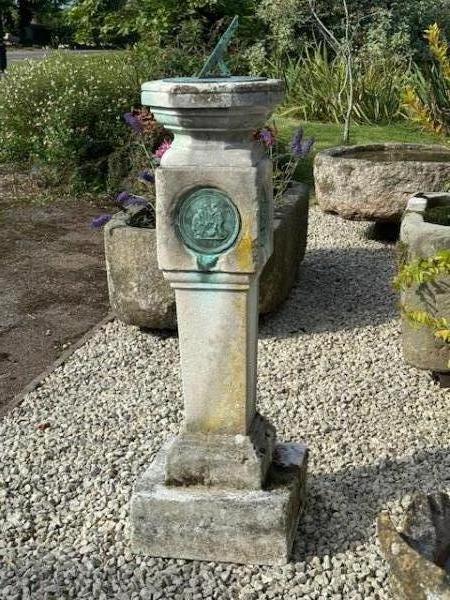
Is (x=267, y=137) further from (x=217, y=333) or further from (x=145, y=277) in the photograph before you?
(x=217, y=333)

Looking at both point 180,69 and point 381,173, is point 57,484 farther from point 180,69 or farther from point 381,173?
point 180,69

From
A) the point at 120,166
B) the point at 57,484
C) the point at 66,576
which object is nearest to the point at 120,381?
the point at 57,484

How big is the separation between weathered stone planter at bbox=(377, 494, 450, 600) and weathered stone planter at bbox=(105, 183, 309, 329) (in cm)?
244

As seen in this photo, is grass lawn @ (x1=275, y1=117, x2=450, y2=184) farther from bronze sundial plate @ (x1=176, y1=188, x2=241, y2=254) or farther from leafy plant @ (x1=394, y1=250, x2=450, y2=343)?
bronze sundial plate @ (x1=176, y1=188, x2=241, y2=254)

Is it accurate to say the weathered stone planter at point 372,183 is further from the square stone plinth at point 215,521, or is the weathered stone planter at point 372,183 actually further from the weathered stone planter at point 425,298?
the square stone plinth at point 215,521

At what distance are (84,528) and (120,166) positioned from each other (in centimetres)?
579

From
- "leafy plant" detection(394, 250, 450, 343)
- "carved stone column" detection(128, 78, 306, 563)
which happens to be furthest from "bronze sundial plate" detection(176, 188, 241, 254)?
"leafy plant" detection(394, 250, 450, 343)

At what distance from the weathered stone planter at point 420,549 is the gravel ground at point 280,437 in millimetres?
309

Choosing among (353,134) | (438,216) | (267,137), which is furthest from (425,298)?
(353,134)

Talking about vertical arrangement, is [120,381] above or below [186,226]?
below

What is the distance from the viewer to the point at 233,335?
280 cm

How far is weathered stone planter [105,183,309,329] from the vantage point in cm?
486

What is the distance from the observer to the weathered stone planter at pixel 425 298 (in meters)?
4.09

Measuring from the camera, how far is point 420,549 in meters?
2.52
